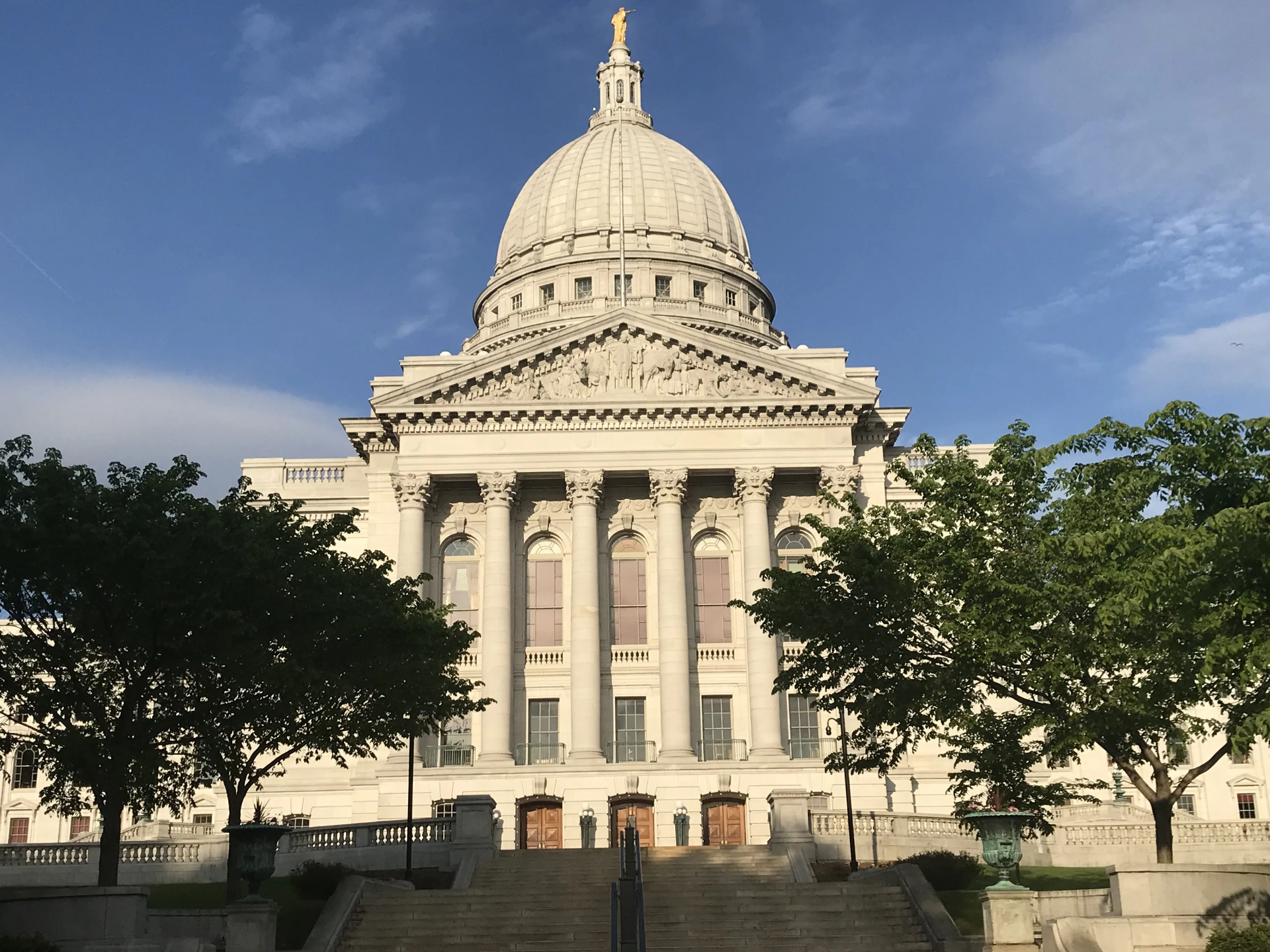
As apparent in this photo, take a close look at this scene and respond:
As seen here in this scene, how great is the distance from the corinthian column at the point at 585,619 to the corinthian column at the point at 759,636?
584cm

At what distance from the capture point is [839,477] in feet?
183

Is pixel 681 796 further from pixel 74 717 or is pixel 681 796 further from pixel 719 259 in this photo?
pixel 719 259

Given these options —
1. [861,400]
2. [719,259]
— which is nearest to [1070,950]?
[861,400]

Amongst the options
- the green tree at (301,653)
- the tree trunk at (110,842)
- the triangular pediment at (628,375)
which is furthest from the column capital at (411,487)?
the tree trunk at (110,842)

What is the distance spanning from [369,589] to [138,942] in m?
11.3

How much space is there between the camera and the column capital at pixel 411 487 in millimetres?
56000

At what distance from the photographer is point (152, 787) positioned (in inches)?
1236

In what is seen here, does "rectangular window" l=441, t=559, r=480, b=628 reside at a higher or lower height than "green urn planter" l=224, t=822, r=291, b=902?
higher

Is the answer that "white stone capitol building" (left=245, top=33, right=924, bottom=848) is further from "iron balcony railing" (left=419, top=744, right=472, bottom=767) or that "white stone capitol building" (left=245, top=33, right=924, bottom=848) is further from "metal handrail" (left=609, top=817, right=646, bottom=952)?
"metal handrail" (left=609, top=817, right=646, bottom=952)


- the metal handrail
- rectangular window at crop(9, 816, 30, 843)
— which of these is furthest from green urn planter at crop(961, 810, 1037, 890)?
rectangular window at crop(9, 816, 30, 843)

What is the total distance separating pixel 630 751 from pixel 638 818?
3.98m

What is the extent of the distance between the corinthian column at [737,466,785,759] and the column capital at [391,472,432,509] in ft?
41.2

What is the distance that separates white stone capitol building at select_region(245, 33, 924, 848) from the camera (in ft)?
170

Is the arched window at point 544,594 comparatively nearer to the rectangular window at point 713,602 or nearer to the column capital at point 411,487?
the column capital at point 411,487
